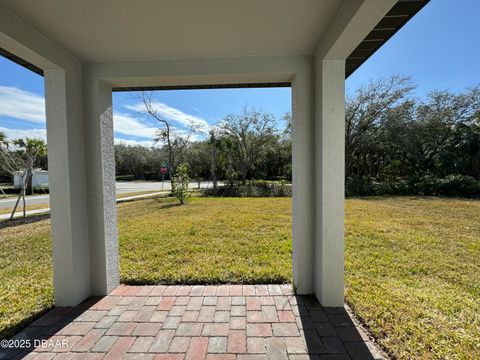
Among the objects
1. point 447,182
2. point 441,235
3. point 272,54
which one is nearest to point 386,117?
point 447,182

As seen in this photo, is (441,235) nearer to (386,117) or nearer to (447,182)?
(447,182)

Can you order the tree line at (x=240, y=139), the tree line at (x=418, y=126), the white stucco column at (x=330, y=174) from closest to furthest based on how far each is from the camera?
the white stucco column at (x=330, y=174) < the tree line at (x=418, y=126) < the tree line at (x=240, y=139)

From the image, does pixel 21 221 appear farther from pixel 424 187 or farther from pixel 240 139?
pixel 424 187

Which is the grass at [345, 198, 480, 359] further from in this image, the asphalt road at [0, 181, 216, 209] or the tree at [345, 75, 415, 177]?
the asphalt road at [0, 181, 216, 209]

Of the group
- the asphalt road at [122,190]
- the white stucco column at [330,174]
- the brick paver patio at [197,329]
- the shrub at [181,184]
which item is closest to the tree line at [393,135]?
the asphalt road at [122,190]

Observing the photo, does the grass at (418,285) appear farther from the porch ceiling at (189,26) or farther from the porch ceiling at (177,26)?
the porch ceiling at (177,26)

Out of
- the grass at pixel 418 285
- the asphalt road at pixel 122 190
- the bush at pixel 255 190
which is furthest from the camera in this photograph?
the bush at pixel 255 190

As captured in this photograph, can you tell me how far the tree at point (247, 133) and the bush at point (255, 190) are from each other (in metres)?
2.95

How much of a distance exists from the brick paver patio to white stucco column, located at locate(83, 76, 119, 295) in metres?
0.29

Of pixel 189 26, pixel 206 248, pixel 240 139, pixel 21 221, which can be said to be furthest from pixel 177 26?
pixel 240 139

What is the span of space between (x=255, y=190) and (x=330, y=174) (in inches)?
411

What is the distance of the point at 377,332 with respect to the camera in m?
2.05

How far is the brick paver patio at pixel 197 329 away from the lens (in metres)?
1.84

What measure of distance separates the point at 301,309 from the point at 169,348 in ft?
4.25
